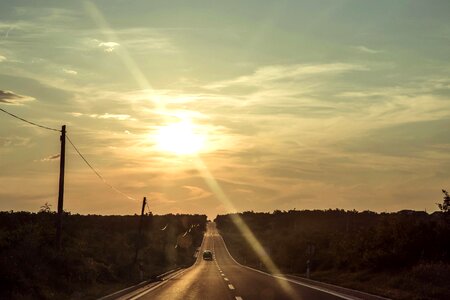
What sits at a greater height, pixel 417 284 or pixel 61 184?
pixel 61 184

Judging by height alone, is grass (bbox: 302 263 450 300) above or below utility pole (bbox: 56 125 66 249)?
below

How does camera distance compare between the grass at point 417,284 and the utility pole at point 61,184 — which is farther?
the utility pole at point 61,184

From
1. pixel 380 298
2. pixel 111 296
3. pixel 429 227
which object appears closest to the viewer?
pixel 380 298

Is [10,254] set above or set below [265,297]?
above

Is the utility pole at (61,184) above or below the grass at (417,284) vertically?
above

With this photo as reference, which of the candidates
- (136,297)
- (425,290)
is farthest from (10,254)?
(425,290)

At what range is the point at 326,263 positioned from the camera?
182 feet

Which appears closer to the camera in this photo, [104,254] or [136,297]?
[136,297]

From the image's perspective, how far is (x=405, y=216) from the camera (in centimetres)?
3956

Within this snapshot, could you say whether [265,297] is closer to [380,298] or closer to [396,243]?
[380,298]

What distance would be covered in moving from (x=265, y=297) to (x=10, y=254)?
38.0 feet

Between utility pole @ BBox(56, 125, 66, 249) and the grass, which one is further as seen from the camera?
utility pole @ BBox(56, 125, 66, 249)

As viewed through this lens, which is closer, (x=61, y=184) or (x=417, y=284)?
(x=417, y=284)

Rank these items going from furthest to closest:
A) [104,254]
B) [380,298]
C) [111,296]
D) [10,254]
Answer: [104,254]
[10,254]
[111,296]
[380,298]
